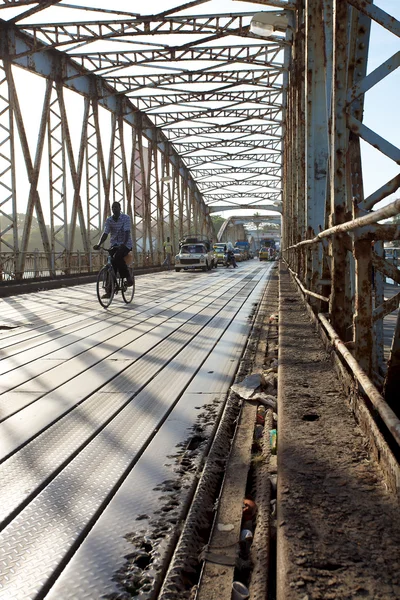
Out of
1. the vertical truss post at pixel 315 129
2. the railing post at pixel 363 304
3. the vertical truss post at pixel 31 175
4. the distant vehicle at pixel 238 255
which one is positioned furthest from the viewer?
the distant vehicle at pixel 238 255

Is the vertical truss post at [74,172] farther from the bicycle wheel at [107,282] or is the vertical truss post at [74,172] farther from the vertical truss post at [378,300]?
the vertical truss post at [378,300]

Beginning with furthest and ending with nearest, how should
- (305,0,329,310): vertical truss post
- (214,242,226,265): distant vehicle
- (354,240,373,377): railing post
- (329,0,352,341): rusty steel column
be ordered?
(214,242,226,265): distant vehicle, (305,0,329,310): vertical truss post, (329,0,352,341): rusty steel column, (354,240,373,377): railing post

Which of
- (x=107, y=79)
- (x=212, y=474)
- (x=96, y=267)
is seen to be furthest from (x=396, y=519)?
(x=107, y=79)

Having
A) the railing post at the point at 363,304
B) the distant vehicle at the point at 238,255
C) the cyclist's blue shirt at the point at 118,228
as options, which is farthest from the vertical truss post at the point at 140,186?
the distant vehicle at the point at 238,255

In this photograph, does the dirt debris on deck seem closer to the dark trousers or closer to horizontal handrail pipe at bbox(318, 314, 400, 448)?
horizontal handrail pipe at bbox(318, 314, 400, 448)

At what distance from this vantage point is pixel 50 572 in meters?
1.74

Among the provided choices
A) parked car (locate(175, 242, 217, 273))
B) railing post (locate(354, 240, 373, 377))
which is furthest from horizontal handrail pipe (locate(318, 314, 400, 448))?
parked car (locate(175, 242, 217, 273))

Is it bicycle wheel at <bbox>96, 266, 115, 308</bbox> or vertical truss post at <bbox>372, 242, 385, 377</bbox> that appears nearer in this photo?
vertical truss post at <bbox>372, 242, 385, 377</bbox>

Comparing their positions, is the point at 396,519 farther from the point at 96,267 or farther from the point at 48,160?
the point at 96,267

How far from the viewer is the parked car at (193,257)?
→ 30.9 m

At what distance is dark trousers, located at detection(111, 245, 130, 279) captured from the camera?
1002cm

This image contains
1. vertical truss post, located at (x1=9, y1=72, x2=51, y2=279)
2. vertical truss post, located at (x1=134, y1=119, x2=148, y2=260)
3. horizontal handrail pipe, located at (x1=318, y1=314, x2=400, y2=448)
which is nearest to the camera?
horizontal handrail pipe, located at (x1=318, y1=314, x2=400, y2=448)

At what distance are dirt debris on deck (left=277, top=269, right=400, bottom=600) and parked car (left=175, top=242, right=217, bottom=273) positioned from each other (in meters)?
27.9

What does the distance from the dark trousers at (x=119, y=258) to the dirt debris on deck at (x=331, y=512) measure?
7275mm
